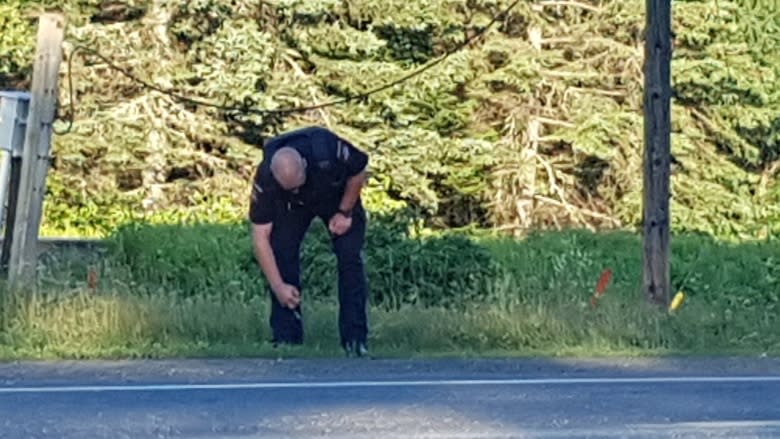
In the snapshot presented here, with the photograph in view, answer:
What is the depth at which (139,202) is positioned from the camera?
30031 millimetres

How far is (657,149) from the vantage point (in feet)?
44.4

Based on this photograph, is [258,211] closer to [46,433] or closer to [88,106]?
[46,433]

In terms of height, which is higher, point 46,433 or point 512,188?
point 512,188

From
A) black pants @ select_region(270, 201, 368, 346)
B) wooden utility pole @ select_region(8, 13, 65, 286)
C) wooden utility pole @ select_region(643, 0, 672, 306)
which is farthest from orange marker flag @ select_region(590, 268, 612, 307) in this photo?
wooden utility pole @ select_region(8, 13, 65, 286)

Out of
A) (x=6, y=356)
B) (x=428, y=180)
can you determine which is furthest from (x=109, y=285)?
(x=428, y=180)

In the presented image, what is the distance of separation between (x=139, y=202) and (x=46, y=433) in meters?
22.5

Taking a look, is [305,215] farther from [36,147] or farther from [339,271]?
[36,147]

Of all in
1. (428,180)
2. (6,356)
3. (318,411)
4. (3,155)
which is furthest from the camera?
(428,180)

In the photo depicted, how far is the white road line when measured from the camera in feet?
30.6

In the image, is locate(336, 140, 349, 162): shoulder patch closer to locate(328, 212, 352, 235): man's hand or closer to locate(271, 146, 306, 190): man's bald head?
locate(271, 146, 306, 190): man's bald head

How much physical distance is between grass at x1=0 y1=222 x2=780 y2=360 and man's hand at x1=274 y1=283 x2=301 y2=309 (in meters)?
0.36

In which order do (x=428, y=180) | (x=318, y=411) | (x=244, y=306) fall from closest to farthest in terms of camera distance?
(x=318, y=411) < (x=244, y=306) < (x=428, y=180)

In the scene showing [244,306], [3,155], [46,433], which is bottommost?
[46,433]

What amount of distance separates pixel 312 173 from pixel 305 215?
19.9 inches
